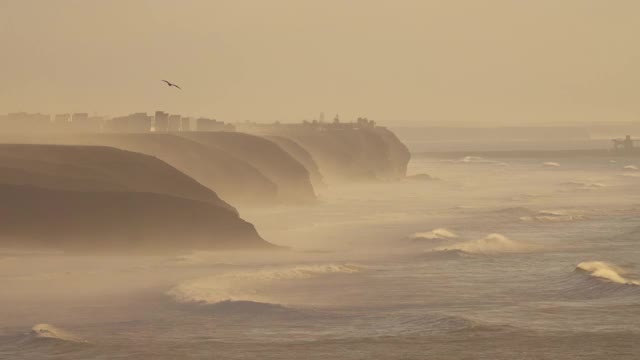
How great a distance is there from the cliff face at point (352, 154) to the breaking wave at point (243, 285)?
92.4m

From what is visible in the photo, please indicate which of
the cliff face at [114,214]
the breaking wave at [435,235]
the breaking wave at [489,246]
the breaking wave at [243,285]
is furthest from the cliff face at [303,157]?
the breaking wave at [243,285]

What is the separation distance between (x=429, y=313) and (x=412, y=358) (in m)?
6.59

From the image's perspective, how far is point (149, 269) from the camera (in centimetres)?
5188

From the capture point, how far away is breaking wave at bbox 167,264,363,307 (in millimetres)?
43875

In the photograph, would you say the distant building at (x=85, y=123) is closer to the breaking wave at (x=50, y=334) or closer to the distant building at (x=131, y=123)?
the distant building at (x=131, y=123)

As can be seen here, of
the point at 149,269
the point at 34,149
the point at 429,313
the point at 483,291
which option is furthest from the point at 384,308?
the point at 34,149

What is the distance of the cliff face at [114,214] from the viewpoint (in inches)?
2298

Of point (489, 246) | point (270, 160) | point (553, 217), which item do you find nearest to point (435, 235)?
point (489, 246)

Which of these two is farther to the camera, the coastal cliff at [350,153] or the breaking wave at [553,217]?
the coastal cliff at [350,153]

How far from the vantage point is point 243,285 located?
4762 cm

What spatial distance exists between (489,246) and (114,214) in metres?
17.4

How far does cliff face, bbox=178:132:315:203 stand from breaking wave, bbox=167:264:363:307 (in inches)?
1758

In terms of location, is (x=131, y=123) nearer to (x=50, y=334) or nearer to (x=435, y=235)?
(x=435, y=235)

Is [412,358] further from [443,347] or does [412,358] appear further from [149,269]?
[149,269]
